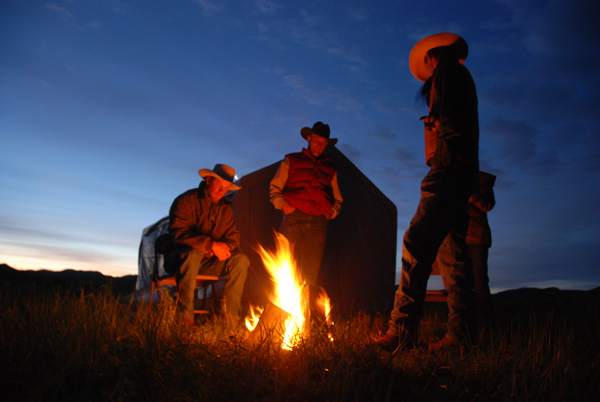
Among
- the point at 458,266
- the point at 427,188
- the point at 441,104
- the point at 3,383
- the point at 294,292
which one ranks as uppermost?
the point at 441,104

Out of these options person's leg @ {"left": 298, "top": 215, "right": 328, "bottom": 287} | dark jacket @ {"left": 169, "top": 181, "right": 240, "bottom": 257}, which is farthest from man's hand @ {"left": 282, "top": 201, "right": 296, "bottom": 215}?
dark jacket @ {"left": 169, "top": 181, "right": 240, "bottom": 257}

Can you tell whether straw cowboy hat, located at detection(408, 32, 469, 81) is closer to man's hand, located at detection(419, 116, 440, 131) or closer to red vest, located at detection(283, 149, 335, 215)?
man's hand, located at detection(419, 116, 440, 131)

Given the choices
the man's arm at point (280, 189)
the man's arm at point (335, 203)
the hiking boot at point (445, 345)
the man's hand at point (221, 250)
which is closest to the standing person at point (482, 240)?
the hiking boot at point (445, 345)

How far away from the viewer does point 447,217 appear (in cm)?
196

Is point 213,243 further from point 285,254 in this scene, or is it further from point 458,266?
point 458,266

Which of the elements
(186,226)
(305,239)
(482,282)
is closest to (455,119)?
(482,282)

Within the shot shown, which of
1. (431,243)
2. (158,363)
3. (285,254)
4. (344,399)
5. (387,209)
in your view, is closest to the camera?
(344,399)

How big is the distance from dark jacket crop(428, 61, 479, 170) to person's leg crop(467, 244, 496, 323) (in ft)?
3.98

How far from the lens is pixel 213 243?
3.39 metres

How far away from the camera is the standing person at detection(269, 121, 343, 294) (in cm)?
327

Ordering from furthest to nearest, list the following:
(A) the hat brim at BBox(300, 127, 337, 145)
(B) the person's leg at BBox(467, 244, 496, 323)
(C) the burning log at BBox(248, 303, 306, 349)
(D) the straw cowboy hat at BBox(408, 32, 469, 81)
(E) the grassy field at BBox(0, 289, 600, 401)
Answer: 1. (A) the hat brim at BBox(300, 127, 337, 145)
2. (B) the person's leg at BBox(467, 244, 496, 323)
3. (D) the straw cowboy hat at BBox(408, 32, 469, 81)
4. (C) the burning log at BBox(248, 303, 306, 349)
5. (E) the grassy field at BBox(0, 289, 600, 401)

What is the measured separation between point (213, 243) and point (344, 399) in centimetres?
246

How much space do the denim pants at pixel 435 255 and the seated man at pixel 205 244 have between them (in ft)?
5.49

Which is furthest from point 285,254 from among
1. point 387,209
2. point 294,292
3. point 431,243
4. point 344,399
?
point 387,209
